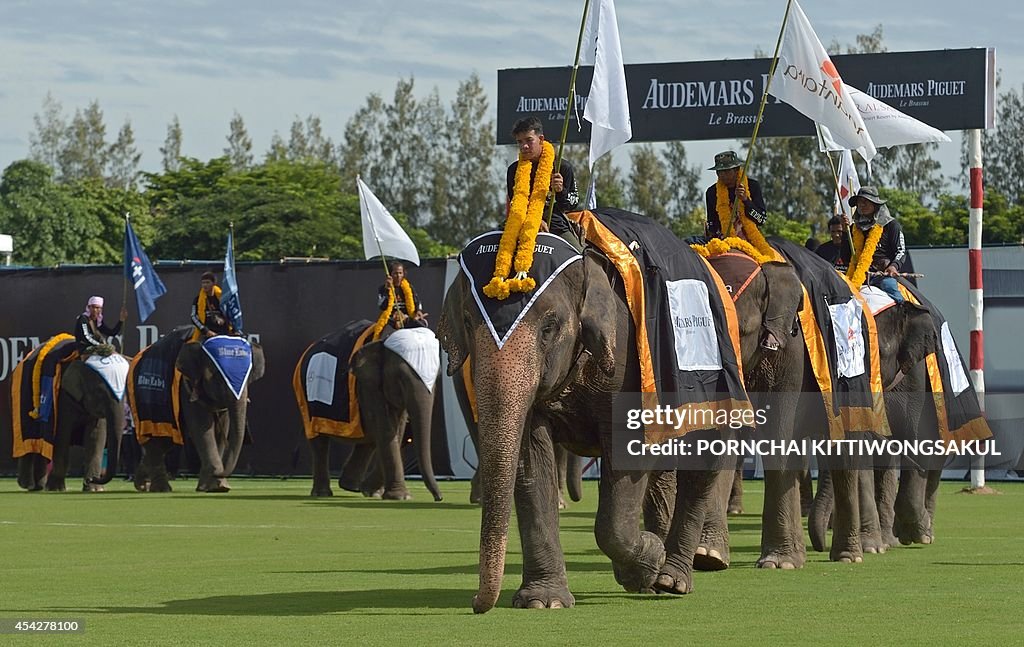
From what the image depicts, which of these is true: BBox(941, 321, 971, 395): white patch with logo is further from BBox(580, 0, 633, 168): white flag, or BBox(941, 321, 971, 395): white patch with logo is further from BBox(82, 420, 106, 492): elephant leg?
BBox(82, 420, 106, 492): elephant leg

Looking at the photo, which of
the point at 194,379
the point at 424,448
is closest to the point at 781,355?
the point at 424,448

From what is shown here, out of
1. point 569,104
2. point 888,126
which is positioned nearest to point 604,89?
point 569,104

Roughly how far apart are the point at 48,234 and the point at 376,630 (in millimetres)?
61212

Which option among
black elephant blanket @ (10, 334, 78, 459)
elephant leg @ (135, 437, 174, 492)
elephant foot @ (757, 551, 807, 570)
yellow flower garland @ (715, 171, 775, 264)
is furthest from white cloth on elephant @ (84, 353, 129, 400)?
elephant foot @ (757, 551, 807, 570)

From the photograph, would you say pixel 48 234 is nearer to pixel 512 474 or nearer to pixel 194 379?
pixel 194 379

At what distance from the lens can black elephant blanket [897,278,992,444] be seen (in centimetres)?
1522

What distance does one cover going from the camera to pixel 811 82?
48.5 ft

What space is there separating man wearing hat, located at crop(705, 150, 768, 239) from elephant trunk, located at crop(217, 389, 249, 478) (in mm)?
10912

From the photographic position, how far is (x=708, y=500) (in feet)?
35.7

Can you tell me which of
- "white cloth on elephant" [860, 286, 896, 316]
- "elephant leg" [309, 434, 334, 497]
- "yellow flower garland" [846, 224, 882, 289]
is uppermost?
"yellow flower garland" [846, 224, 882, 289]

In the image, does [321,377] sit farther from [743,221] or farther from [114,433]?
[743,221]

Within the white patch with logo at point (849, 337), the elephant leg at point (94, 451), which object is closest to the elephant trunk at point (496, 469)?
the white patch with logo at point (849, 337)

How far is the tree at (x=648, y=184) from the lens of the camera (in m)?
85.6

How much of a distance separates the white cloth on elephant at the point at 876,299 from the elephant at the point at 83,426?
38.1 feet
